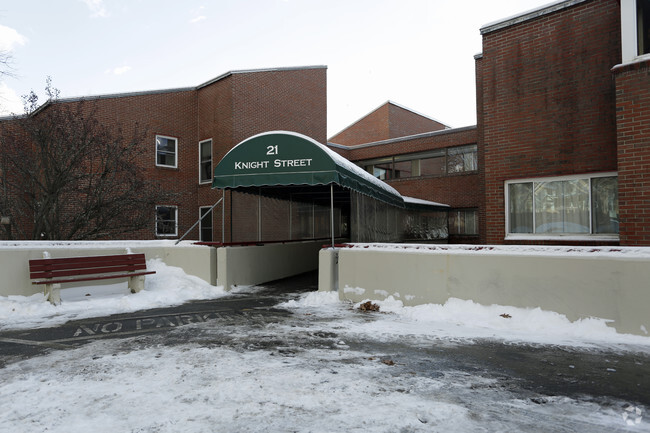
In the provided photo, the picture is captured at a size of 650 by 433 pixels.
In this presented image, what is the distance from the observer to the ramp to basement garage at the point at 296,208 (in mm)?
9797

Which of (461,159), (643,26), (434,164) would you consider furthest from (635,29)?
(434,164)

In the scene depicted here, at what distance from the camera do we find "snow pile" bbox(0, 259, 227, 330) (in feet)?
23.6

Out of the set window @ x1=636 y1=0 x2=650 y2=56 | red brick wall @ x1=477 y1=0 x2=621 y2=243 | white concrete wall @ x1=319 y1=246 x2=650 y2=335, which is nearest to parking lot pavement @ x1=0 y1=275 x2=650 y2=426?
white concrete wall @ x1=319 y1=246 x2=650 y2=335

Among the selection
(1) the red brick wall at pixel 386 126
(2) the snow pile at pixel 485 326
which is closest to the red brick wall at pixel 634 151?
(2) the snow pile at pixel 485 326

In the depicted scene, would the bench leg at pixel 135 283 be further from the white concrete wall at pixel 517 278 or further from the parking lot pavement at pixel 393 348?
the white concrete wall at pixel 517 278

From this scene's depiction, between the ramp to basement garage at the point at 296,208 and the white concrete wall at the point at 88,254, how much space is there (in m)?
0.50

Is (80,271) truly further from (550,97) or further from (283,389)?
(550,97)

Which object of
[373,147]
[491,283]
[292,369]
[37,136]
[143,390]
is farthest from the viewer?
[373,147]

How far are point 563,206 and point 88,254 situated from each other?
11.2 meters

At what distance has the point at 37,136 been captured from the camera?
36.7ft

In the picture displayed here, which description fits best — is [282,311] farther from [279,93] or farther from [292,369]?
[279,93]

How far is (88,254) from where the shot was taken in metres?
9.45

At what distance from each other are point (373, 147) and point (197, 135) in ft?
34.2

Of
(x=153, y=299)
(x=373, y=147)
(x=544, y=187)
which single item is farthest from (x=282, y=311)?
(x=373, y=147)
